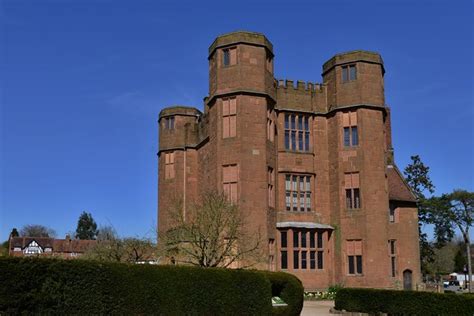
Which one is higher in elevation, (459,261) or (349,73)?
(349,73)

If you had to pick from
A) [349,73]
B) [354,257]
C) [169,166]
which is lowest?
[354,257]

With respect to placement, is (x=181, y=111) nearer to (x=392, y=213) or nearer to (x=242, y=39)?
(x=242, y=39)

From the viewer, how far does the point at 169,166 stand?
37.8 meters

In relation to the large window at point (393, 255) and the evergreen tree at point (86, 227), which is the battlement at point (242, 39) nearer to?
the large window at point (393, 255)

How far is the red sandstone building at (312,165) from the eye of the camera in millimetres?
29750

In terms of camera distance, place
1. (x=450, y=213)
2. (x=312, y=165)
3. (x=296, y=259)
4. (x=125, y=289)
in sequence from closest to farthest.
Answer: (x=125, y=289) < (x=296, y=259) < (x=312, y=165) < (x=450, y=213)

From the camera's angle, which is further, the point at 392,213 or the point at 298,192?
the point at 392,213

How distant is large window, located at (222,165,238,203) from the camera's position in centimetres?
2922

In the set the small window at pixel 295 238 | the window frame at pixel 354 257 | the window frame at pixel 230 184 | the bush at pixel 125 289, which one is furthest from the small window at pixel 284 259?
the bush at pixel 125 289

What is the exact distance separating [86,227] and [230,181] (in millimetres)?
81101

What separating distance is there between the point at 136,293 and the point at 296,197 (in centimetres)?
1947

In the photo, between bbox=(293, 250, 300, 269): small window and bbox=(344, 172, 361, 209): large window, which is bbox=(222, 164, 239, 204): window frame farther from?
bbox=(344, 172, 361, 209): large window

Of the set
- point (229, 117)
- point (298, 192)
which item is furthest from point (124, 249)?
point (298, 192)

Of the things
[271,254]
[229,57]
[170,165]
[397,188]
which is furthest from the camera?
[170,165]
